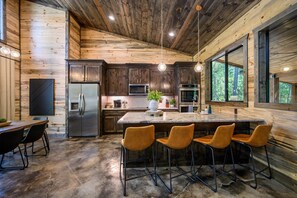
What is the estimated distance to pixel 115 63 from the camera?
20.0 ft

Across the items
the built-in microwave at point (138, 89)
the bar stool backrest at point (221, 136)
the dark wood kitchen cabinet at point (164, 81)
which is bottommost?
the bar stool backrest at point (221, 136)

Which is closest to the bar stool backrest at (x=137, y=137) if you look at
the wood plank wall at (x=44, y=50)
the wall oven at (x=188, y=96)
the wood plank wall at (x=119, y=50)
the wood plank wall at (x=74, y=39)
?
the wall oven at (x=188, y=96)

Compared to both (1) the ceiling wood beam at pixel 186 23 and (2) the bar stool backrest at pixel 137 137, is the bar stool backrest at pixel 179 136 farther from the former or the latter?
(1) the ceiling wood beam at pixel 186 23

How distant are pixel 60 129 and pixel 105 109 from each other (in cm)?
159

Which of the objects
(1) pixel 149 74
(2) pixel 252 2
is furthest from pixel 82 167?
(2) pixel 252 2

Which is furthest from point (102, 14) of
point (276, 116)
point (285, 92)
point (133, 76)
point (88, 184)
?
point (276, 116)

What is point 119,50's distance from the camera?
6.29 metres

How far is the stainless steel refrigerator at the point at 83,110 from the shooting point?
16.8ft

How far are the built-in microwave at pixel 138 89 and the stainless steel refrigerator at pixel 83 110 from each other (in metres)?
1.25

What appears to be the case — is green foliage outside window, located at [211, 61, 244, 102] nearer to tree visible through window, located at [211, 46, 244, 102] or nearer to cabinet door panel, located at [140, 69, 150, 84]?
tree visible through window, located at [211, 46, 244, 102]

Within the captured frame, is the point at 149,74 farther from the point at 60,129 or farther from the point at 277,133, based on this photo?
the point at 277,133

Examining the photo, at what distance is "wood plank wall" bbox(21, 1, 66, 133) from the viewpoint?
16.8 ft

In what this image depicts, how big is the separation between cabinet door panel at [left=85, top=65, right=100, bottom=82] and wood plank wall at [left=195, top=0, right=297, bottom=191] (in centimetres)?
419

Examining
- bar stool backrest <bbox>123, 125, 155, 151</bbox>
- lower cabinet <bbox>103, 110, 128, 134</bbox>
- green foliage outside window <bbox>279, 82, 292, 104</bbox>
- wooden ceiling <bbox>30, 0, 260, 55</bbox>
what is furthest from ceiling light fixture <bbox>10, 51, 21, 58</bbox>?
green foliage outside window <bbox>279, 82, 292, 104</bbox>
